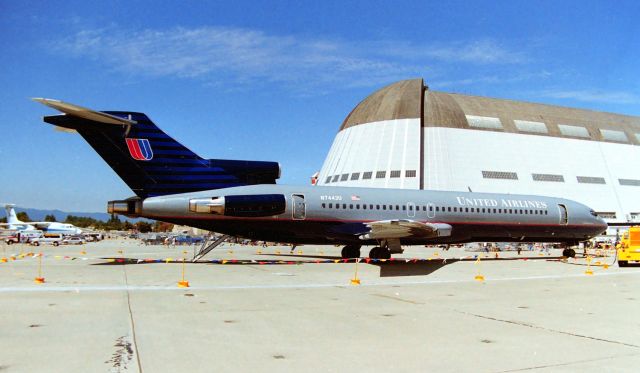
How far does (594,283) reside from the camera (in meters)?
17.1

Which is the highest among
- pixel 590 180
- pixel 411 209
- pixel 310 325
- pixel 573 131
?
pixel 573 131

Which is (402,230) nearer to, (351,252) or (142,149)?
(351,252)

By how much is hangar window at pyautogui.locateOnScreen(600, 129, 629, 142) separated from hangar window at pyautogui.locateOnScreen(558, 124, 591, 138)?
3.19 m

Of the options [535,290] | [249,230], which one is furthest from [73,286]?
[535,290]

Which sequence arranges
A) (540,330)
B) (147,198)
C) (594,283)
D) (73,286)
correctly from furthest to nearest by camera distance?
(147,198), (594,283), (73,286), (540,330)

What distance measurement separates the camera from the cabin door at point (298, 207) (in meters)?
23.4

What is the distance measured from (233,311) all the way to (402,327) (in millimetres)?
3425

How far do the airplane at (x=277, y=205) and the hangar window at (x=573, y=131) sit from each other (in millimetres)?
48984

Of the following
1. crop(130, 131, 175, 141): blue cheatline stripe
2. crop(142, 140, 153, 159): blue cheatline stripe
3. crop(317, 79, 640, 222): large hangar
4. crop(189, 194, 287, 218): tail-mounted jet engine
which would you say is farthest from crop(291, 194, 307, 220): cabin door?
crop(317, 79, 640, 222): large hangar

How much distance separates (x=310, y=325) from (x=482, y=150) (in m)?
62.4

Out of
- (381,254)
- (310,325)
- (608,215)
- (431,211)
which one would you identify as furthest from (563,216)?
(608,215)

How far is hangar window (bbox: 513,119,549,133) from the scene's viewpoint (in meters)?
71.9

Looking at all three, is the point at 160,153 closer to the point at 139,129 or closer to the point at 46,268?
the point at 139,129

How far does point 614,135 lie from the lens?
255 ft
